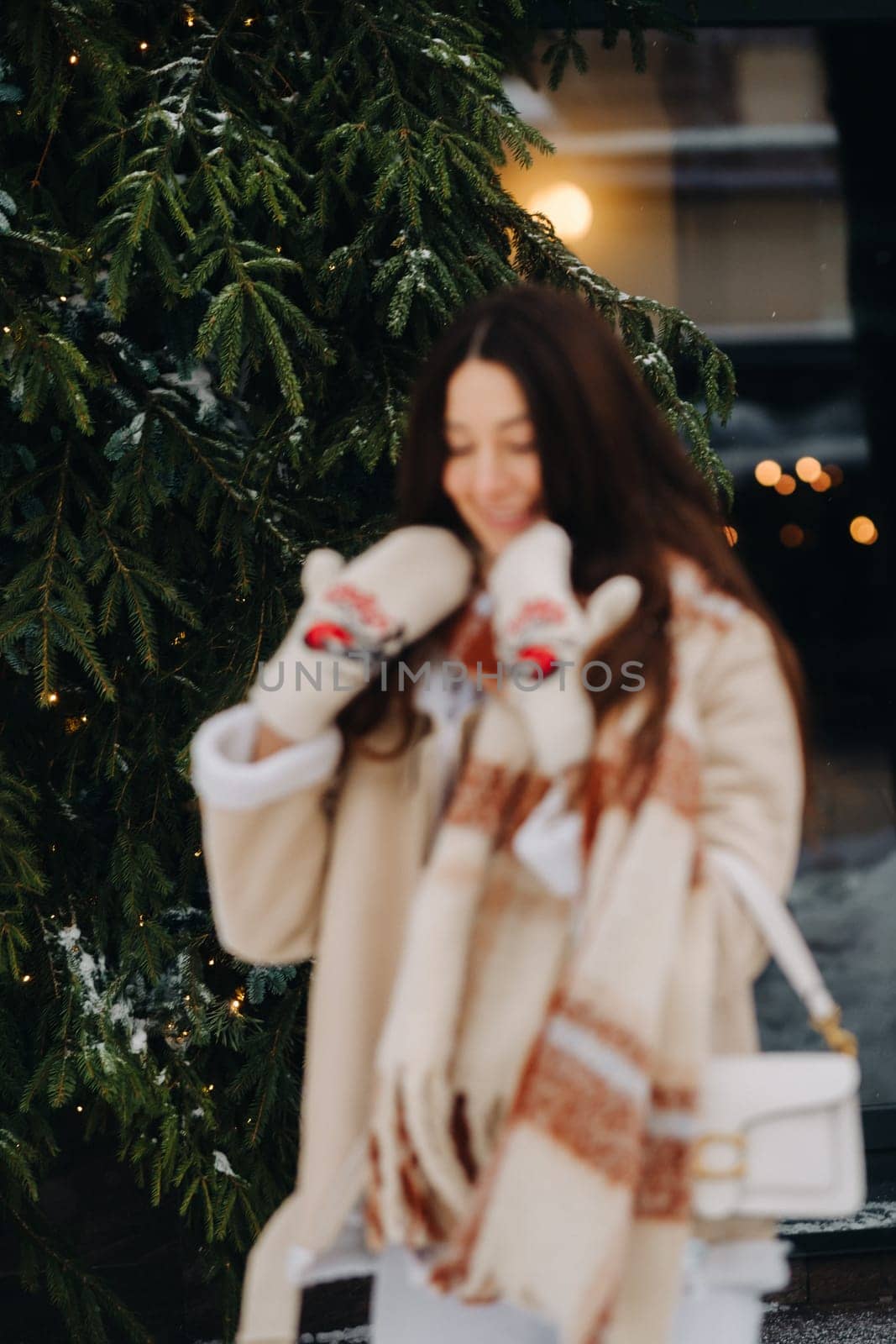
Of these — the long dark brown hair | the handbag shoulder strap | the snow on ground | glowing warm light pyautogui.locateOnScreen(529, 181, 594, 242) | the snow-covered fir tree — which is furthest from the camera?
glowing warm light pyautogui.locateOnScreen(529, 181, 594, 242)

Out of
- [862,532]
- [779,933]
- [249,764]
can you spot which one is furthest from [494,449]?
[862,532]

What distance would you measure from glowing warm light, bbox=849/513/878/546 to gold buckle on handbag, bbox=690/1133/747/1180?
2694 mm

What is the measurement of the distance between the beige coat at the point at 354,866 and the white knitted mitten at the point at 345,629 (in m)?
0.06

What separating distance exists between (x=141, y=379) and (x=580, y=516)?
4.79 feet

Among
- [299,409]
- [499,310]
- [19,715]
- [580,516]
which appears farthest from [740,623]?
[19,715]

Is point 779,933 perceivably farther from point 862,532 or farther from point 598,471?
point 862,532

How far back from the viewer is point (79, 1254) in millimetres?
3076

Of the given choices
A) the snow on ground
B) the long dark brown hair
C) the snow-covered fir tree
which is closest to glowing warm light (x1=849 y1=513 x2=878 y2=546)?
the snow-covered fir tree

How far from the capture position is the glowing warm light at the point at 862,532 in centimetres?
394

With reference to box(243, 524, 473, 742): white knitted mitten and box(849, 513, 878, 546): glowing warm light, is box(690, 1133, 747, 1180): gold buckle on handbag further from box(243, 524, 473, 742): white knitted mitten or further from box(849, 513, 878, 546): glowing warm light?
box(849, 513, 878, 546): glowing warm light

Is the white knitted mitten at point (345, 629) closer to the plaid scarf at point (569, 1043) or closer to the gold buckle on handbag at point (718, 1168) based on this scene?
the plaid scarf at point (569, 1043)

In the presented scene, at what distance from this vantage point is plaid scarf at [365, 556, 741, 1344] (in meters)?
1.45

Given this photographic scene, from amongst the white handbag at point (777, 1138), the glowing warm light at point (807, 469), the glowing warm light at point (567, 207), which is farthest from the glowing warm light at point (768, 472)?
the white handbag at point (777, 1138)

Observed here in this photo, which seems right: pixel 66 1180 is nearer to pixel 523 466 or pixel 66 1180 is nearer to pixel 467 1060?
pixel 467 1060
